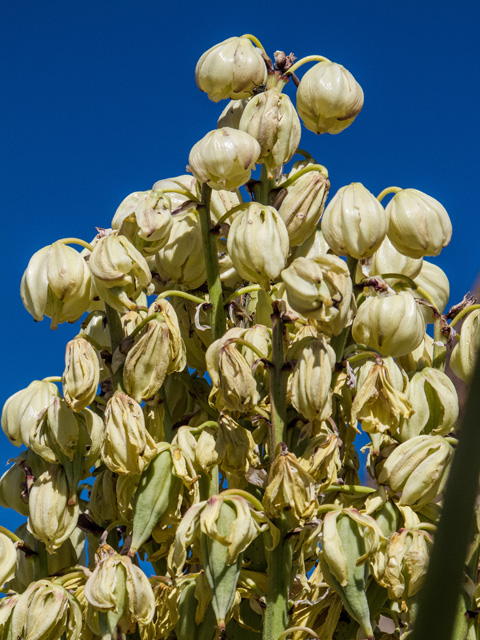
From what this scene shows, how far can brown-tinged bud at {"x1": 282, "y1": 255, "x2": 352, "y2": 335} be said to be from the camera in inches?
26.1

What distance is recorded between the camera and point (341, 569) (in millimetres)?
672

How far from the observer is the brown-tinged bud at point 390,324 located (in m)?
0.77

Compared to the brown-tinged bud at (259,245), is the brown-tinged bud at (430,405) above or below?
below

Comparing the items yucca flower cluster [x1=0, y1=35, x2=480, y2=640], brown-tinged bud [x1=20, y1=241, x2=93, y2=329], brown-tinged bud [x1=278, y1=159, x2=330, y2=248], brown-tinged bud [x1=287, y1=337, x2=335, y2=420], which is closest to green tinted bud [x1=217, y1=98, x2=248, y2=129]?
yucca flower cluster [x1=0, y1=35, x2=480, y2=640]

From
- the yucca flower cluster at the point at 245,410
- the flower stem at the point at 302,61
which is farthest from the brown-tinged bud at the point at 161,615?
the flower stem at the point at 302,61

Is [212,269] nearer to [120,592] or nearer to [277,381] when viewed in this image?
[277,381]

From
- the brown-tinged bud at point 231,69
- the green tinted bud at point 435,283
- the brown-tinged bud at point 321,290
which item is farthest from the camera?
the green tinted bud at point 435,283

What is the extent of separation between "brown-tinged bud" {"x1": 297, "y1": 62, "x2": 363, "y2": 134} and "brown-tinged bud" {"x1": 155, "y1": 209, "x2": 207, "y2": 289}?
17 cm

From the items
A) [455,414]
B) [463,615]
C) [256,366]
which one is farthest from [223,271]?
[463,615]

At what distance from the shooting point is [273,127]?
0.84m

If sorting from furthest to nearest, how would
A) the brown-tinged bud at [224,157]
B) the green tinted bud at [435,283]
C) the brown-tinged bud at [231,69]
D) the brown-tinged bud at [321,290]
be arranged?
the green tinted bud at [435,283]
the brown-tinged bud at [231,69]
the brown-tinged bud at [224,157]
the brown-tinged bud at [321,290]

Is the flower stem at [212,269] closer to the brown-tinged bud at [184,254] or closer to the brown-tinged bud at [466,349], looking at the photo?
the brown-tinged bud at [184,254]

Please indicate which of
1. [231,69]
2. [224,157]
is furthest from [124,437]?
[231,69]

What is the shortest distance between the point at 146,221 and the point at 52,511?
30 centimetres
